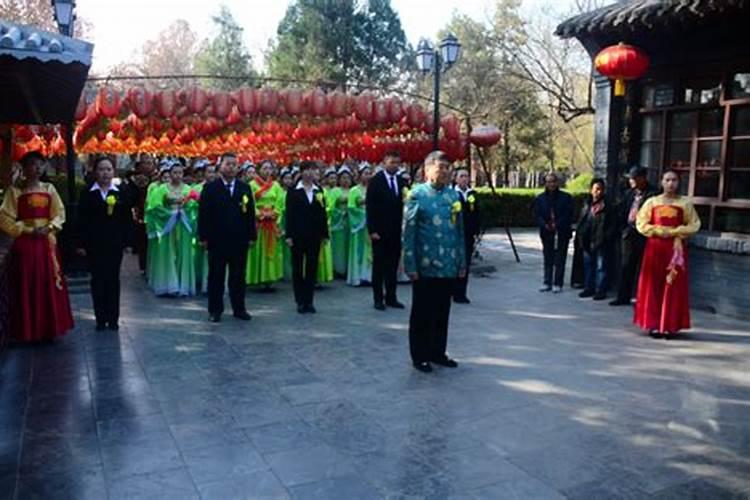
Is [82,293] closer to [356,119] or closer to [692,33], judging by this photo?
[356,119]

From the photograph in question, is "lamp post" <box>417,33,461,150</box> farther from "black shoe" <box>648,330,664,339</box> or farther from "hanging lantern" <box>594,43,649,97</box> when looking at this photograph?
"black shoe" <box>648,330,664,339</box>

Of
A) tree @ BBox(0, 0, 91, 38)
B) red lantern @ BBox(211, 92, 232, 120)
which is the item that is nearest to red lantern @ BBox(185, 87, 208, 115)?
red lantern @ BBox(211, 92, 232, 120)

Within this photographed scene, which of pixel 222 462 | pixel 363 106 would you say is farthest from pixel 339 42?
pixel 222 462

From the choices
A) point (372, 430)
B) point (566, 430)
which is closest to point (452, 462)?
point (372, 430)

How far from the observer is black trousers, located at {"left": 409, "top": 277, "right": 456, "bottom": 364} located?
521 centimetres

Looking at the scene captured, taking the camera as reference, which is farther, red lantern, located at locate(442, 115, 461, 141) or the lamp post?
red lantern, located at locate(442, 115, 461, 141)

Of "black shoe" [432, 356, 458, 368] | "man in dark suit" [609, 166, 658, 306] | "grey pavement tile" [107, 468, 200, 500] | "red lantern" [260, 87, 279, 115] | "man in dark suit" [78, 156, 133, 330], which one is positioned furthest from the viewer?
"red lantern" [260, 87, 279, 115]

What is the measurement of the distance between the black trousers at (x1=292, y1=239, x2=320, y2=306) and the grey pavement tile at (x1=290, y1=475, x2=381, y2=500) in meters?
4.26

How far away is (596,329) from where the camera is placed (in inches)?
269

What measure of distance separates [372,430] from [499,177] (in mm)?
35014

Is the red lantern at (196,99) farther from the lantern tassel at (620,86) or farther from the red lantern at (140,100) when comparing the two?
the lantern tassel at (620,86)

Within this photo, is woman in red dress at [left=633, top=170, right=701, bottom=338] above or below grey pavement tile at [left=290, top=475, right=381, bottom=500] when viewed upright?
above

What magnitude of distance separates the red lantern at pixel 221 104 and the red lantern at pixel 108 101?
1.47 m

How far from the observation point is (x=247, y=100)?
416 inches
